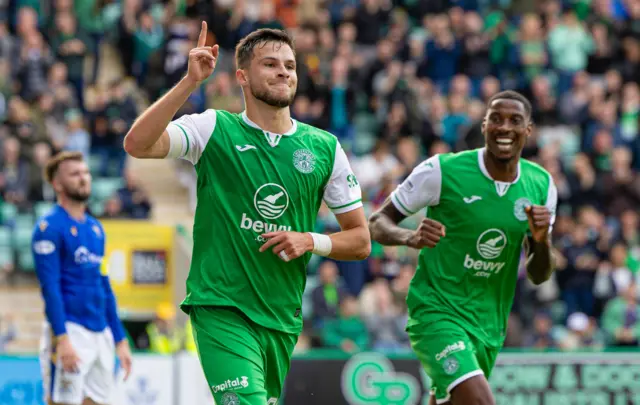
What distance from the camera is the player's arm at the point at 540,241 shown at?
7902mm

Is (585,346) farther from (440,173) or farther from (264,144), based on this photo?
(264,144)

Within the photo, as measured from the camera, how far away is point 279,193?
671cm

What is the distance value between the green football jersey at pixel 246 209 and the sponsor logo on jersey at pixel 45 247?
122 inches

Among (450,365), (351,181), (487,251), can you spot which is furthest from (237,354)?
(487,251)

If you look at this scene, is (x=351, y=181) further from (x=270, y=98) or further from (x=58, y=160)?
(x=58, y=160)

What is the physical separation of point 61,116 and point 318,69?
447 cm

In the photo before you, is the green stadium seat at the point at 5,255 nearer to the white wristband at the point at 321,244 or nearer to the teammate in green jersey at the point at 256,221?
the teammate in green jersey at the point at 256,221

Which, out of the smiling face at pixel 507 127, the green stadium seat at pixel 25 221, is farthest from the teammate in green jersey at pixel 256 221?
the green stadium seat at pixel 25 221

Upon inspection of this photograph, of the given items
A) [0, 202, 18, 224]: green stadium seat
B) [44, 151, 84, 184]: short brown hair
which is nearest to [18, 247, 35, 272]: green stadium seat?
[0, 202, 18, 224]: green stadium seat

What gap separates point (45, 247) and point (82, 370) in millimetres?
1059

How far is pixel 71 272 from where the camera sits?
9.66 metres

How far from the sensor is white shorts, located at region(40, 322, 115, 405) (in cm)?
959

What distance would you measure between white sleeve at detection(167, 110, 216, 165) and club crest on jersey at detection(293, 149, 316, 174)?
513 millimetres

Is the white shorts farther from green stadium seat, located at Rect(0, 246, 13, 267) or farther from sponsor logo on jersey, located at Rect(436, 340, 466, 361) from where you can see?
green stadium seat, located at Rect(0, 246, 13, 267)
